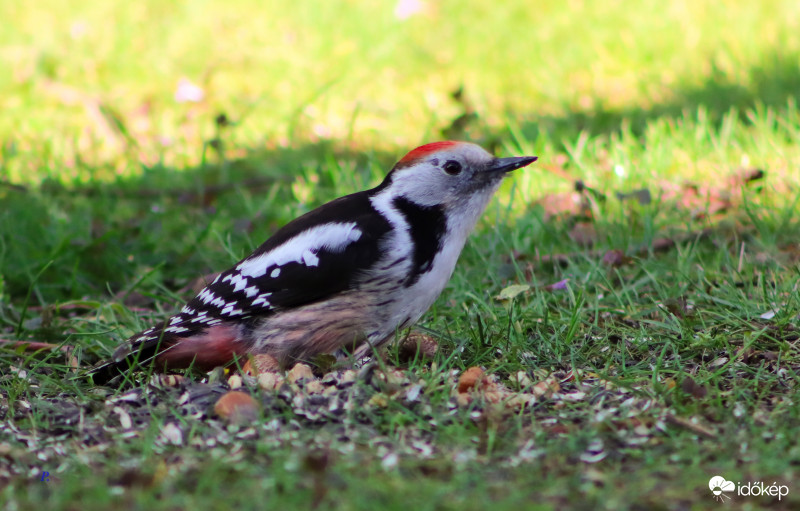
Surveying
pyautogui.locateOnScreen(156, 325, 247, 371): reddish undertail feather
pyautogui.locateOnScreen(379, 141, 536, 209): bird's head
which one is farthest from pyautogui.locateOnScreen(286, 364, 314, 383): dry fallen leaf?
pyautogui.locateOnScreen(379, 141, 536, 209): bird's head

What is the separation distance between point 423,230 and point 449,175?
293 millimetres

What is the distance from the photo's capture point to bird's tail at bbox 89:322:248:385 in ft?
12.0

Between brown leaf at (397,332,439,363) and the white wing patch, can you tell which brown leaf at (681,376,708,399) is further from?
the white wing patch

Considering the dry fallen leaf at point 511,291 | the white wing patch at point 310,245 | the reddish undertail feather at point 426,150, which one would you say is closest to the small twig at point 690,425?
the dry fallen leaf at point 511,291

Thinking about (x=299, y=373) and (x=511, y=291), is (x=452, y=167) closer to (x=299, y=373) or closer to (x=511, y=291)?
(x=511, y=291)

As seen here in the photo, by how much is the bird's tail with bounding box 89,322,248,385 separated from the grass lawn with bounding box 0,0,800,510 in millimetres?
84

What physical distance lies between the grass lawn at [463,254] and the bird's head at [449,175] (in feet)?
1.53

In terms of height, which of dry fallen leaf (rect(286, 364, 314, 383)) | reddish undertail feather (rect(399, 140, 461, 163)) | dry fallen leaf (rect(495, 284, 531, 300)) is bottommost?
dry fallen leaf (rect(495, 284, 531, 300))

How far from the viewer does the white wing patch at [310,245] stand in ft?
11.8

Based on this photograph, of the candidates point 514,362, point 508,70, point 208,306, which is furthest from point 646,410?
point 508,70

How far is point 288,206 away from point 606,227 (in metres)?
1.81

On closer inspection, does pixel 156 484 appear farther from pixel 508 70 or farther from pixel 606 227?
pixel 508 70

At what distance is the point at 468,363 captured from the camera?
358cm

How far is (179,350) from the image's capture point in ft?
12.3
